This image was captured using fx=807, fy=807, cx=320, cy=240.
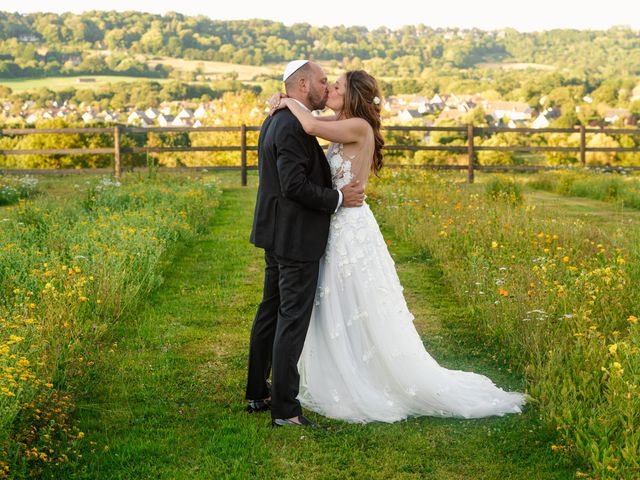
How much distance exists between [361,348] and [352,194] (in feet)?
2.86

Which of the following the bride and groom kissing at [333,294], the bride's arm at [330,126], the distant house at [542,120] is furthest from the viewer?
the distant house at [542,120]

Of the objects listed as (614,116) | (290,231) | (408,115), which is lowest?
(408,115)

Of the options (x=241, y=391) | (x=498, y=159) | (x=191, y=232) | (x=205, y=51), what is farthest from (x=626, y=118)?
(x=241, y=391)

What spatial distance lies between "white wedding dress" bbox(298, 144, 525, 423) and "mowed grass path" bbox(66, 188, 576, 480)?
0.11m

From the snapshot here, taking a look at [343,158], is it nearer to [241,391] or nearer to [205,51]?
[241,391]

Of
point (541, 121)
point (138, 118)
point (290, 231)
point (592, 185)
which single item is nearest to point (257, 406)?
point (290, 231)

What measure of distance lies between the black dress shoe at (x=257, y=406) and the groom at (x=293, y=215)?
257 millimetres

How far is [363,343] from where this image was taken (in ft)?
14.9

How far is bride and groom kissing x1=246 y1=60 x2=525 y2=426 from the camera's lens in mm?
4191

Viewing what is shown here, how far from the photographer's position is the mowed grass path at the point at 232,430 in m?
3.80

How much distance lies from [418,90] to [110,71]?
1429 inches

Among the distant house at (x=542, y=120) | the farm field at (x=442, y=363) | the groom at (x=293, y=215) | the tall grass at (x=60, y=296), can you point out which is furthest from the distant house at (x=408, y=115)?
the groom at (x=293, y=215)

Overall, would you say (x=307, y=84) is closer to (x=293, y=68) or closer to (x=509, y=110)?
(x=293, y=68)

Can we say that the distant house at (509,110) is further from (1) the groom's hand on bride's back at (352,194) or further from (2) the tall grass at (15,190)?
(1) the groom's hand on bride's back at (352,194)
